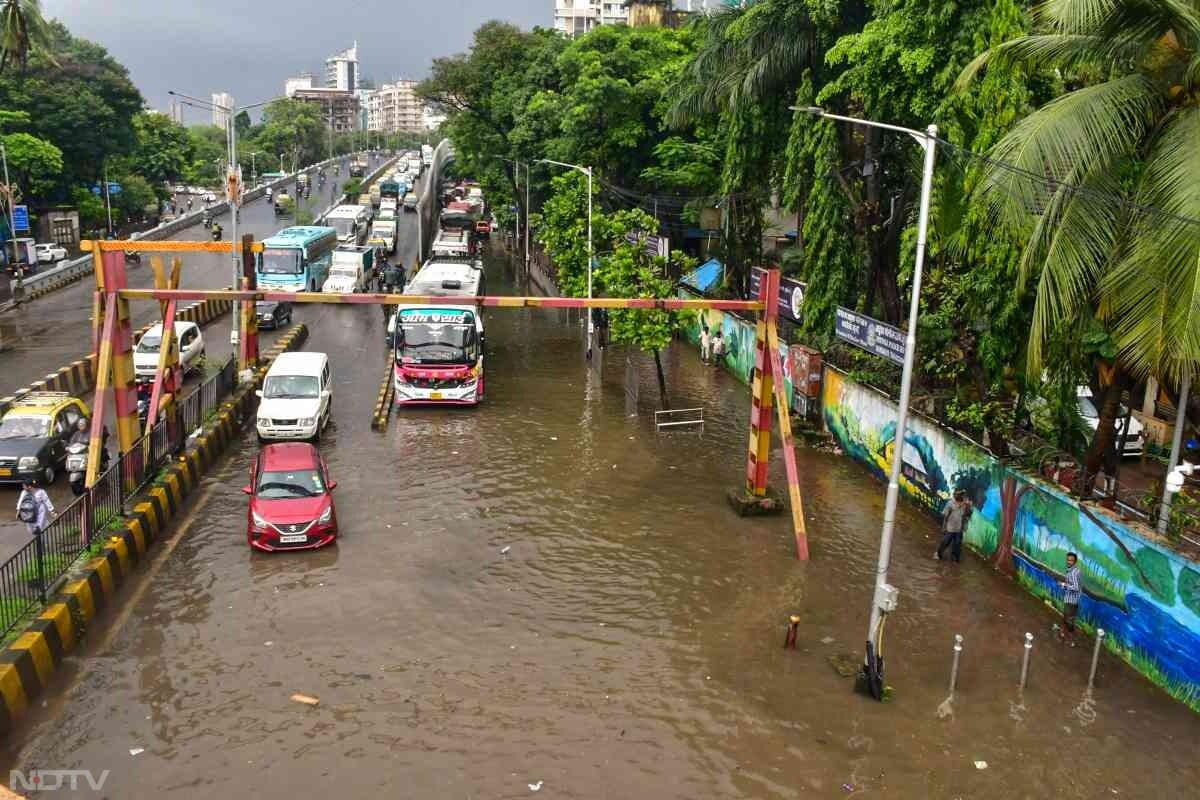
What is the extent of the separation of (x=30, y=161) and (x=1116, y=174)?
6129 centimetres

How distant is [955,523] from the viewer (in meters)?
16.4

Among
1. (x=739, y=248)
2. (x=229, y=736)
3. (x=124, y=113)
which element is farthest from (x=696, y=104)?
(x=124, y=113)

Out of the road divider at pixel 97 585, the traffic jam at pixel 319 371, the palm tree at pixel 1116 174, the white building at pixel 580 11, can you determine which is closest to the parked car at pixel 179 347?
the traffic jam at pixel 319 371

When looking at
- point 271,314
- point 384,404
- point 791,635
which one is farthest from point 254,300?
point 271,314

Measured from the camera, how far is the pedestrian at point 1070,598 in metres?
13.6

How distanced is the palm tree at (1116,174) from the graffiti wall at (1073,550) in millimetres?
2568

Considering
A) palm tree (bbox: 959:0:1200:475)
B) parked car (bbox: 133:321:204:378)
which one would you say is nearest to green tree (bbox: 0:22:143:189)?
parked car (bbox: 133:321:204:378)

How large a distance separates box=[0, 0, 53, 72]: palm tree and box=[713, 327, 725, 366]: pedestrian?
27.0m

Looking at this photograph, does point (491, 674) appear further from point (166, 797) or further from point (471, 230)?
point (471, 230)

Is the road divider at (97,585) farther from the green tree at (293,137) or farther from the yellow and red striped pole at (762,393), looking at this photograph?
the green tree at (293,137)

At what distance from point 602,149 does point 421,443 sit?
2461 centimetres

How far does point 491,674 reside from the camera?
12.6m

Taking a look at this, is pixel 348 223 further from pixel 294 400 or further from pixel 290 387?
pixel 294 400

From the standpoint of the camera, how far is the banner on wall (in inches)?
803
